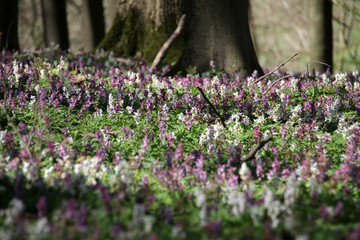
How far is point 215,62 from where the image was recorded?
8.79 metres

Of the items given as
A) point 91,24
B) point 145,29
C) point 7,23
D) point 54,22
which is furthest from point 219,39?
point 54,22

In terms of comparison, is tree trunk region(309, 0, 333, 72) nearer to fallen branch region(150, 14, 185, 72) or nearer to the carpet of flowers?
the carpet of flowers

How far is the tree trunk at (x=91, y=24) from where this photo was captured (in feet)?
52.8

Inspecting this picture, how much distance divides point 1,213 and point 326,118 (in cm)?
471

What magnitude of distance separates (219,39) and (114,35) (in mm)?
4042

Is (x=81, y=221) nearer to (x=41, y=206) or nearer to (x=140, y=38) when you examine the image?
(x=41, y=206)

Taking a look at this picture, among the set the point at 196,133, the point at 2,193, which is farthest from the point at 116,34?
the point at 2,193

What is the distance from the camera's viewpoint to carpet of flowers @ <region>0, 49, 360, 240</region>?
2986mm

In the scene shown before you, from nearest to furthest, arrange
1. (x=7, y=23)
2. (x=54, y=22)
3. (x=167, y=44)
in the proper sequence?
1. (x=167, y=44)
2. (x=7, y=23)
3. (x=54, y=22)

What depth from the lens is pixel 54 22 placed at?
53.7 feet

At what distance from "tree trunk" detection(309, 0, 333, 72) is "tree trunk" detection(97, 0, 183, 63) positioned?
4063 mm

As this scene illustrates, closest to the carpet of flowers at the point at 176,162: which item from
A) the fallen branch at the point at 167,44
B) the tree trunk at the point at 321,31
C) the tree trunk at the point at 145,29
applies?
the fallen branch at the point at 167,44

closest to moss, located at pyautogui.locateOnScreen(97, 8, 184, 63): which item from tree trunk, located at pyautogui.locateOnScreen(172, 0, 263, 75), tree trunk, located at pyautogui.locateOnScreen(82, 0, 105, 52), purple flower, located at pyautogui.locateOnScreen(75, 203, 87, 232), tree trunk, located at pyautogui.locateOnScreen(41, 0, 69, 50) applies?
tree trunk, located at pyautogui.locateOnScreen(172, 0, 263, 75)

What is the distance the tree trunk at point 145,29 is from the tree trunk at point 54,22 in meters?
5.55
